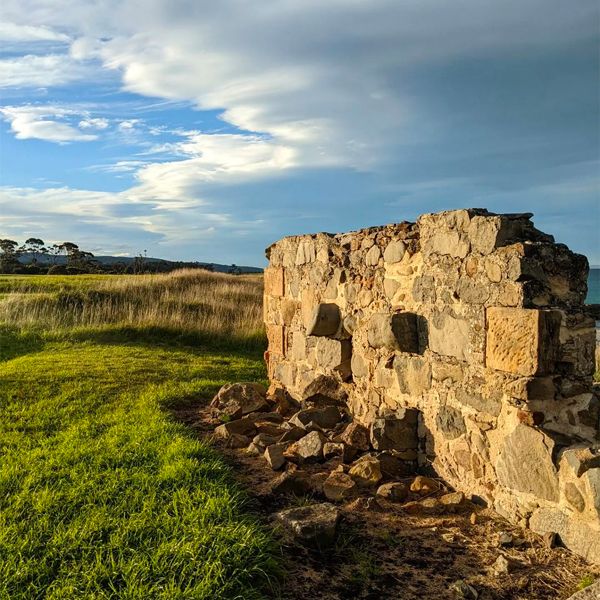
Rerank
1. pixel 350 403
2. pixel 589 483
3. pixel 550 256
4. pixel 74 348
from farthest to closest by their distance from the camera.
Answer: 1. pixel 74 348
2. pixel 350 403
3. pixel 550 256
4. pixel 589 483

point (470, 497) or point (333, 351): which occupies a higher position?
point (333, 351)

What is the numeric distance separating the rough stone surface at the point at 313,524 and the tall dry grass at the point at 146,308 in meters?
9.83

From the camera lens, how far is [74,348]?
39.4 ft

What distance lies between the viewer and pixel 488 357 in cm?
414

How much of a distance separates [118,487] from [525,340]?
306 cm

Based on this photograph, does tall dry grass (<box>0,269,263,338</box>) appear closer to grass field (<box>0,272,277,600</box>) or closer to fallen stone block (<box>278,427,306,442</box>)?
grass field (<box>0,272,277,600</box>)

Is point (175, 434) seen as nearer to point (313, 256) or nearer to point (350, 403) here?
point (350, 403)

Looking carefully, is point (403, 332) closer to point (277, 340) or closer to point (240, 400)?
point (240, 400)

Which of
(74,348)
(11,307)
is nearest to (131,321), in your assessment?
(74,348)

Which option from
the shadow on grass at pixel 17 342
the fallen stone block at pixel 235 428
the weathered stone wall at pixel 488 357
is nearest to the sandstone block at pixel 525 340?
the weathered stone wall at pixel 488 357

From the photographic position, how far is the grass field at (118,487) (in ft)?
10.1

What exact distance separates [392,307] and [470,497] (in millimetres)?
1755

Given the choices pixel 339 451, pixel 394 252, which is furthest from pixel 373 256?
pixel 339 451

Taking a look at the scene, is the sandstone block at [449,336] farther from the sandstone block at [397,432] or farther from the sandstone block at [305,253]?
the sandstone block at [305,253]
